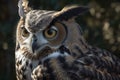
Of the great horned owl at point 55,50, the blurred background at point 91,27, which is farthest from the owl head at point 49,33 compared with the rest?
the blurred background at point 91,27

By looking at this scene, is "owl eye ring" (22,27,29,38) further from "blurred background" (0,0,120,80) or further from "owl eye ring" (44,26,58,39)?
"blurred background" (0,0,120,80)

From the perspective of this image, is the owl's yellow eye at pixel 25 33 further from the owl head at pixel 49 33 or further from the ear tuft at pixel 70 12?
the ear tuft at pixel 70 12

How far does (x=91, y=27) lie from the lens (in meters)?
6.01

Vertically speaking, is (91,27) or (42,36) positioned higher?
(42,36)

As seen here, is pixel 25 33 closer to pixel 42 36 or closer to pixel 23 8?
pixel 42 36

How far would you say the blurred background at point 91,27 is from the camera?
5.68m

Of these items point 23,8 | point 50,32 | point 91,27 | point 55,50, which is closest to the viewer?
point 50,32

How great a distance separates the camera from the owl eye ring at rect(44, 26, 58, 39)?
4.19 metres

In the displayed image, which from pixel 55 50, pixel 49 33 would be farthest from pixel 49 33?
pixel 55 50

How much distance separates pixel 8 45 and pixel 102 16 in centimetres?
88

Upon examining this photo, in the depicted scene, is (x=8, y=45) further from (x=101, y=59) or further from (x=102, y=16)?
(x=101, y=59)

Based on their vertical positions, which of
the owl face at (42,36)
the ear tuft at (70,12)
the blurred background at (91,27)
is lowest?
the blurred background at (91,27)

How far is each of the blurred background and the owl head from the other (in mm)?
1232

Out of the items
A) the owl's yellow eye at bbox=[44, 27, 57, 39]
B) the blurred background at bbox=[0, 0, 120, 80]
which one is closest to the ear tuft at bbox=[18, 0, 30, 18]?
the owl's yellow eye at bbox=[44, 27, 57, 39]
